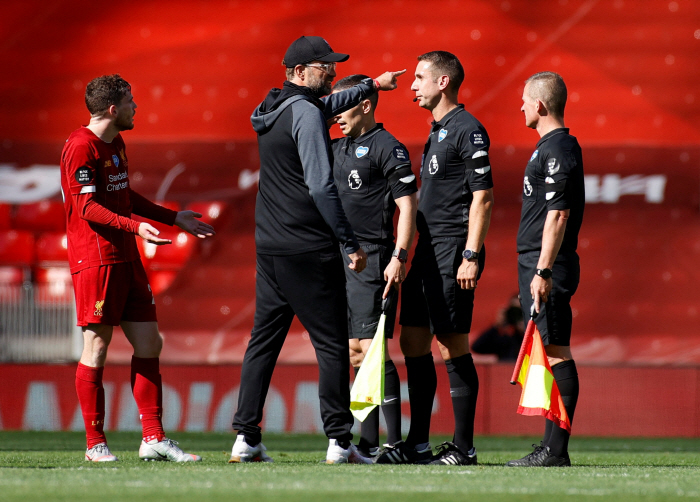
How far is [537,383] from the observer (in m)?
4.64

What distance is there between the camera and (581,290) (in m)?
11.1

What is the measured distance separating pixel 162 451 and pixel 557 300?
2.00m

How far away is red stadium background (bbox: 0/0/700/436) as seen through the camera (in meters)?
11.1

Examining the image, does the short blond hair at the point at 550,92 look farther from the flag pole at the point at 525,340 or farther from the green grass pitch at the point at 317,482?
the green grass pitch at the point at 317,482

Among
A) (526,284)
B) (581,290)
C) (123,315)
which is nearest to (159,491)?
(123,315)

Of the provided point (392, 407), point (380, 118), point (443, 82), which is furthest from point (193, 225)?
point (380, 118)

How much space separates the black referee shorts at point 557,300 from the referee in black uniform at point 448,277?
0.26 meters

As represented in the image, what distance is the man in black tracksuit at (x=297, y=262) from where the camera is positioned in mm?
4578

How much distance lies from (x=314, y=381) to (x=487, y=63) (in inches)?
179

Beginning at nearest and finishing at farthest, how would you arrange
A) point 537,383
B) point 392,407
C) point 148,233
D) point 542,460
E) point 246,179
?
point 148,233, point 537,383, point 542,460, point 392,407, point 246,179

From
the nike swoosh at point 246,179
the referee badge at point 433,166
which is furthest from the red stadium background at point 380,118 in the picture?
the referee badge at point 433,166

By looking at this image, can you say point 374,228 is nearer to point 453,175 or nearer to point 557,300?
point 453,175

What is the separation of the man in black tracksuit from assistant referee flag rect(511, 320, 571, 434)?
81 cm

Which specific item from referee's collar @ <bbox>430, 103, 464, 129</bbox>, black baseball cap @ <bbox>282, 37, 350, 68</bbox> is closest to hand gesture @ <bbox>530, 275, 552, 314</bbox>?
referee's collar @ <bbox>430, 103, 464, 129</bbox>
